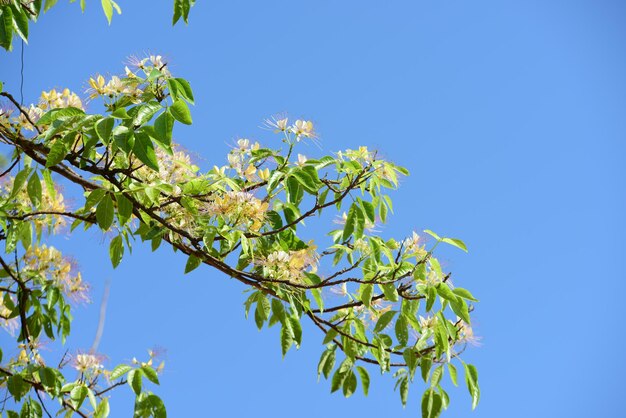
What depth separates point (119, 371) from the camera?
238 centimetres

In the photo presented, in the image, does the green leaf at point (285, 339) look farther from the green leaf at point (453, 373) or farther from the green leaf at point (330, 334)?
the green leaf at point (453, 373)

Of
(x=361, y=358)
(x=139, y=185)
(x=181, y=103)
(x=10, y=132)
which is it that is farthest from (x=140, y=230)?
(x=361, y=358)

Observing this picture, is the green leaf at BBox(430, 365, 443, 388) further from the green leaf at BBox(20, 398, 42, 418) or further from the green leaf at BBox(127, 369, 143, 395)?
the green leaf at BBox(20, 398, 42, 418)

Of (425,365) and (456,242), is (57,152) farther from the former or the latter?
(425,365)

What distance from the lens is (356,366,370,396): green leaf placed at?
2.68 metres

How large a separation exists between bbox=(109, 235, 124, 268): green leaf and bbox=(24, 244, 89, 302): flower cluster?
0.49m

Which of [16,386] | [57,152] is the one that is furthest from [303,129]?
[16,386]

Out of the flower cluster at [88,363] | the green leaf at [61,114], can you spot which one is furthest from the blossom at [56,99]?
the flower cluster at [88,363]

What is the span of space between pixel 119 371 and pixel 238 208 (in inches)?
25.9

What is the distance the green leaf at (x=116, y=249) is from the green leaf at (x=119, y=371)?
0.33 meters

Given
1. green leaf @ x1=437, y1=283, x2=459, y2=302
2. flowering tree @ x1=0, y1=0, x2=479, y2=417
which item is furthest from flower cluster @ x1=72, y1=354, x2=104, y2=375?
green leaf @ x1=437, y1=283, x2=459, y2=302

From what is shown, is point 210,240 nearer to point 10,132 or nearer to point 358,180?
point 358,180

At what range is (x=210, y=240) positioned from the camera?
6.97 feet

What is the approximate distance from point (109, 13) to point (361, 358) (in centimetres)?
136
